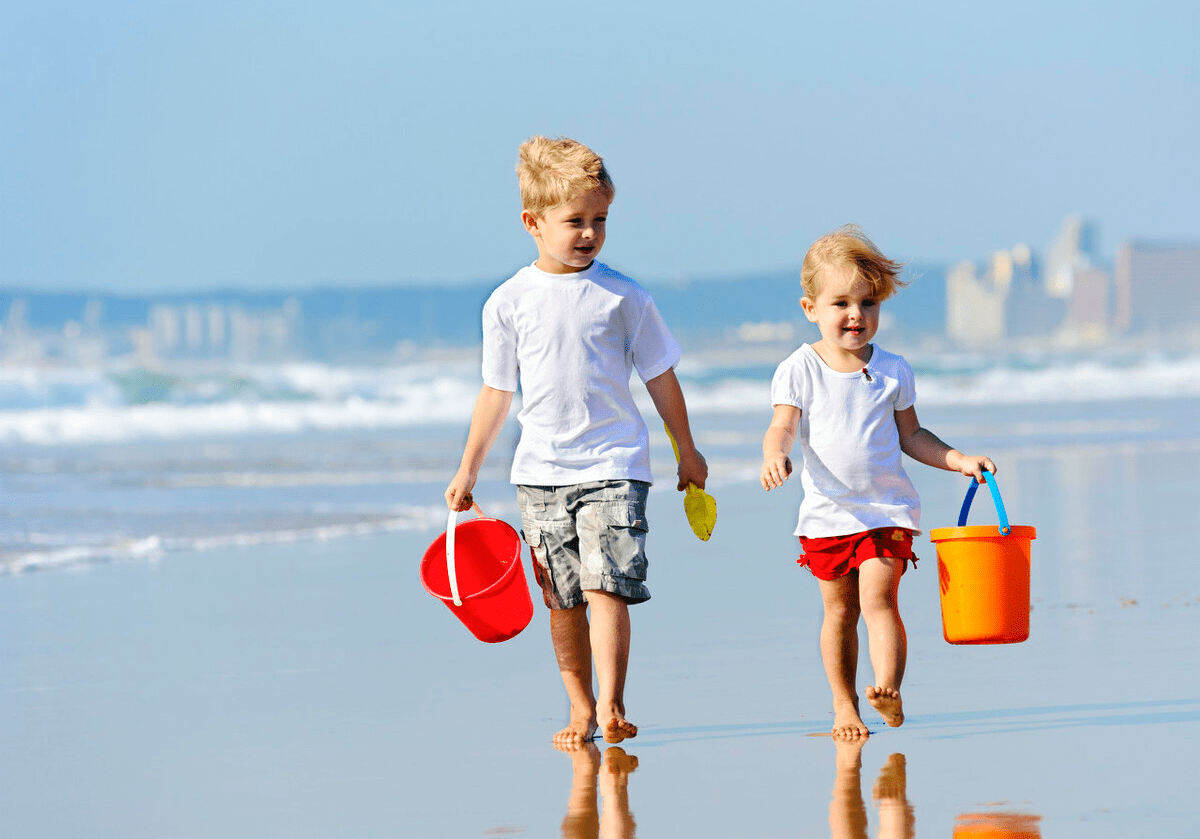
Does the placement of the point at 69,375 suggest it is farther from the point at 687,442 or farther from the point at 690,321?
the point at 687,442

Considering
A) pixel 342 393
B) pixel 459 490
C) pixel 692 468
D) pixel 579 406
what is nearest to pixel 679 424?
pixel 692 468

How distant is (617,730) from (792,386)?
0.89 metres

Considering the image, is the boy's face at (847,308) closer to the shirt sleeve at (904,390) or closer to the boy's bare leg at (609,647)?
the shirt sleeve at (904,390)

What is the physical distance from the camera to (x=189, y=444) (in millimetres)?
18391

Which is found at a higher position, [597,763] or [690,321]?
[690,321]

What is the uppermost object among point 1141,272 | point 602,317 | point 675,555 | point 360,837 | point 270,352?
point 1141,272

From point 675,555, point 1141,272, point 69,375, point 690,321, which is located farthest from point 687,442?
point 1141,272

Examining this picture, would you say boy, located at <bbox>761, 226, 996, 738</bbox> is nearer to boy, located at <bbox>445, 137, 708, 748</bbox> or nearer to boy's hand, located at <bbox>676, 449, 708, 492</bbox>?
boy's hand, located at <bbox>676, 449, 708, 492</bbox>

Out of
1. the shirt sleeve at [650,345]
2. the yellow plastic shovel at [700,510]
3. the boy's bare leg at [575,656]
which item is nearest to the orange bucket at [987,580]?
the yellow plastic shovel at [700,510]

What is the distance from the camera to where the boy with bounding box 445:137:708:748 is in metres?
3.44

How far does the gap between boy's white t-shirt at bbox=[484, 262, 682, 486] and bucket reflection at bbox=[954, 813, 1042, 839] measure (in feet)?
3.73

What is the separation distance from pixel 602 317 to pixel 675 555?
3.25m

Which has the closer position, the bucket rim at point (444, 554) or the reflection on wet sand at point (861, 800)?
the reflection on wet sand at point (861, 800)

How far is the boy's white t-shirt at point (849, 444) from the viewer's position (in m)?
3.54
